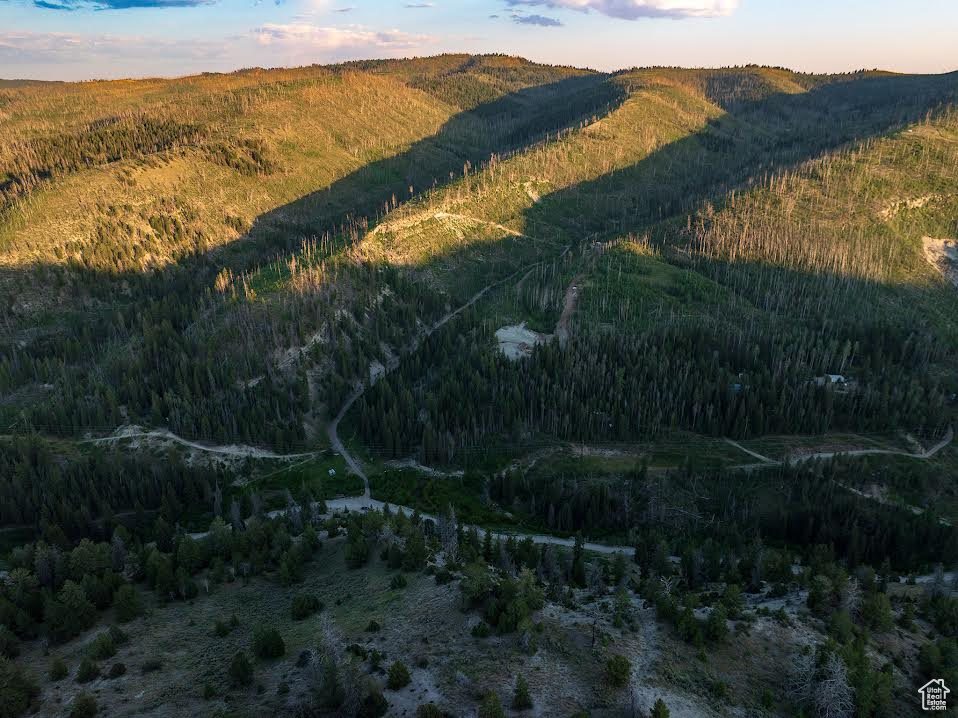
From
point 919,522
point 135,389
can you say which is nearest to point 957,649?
point 919,522

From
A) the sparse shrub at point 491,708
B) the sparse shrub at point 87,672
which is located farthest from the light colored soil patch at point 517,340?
the sparse shrub at point 491,708

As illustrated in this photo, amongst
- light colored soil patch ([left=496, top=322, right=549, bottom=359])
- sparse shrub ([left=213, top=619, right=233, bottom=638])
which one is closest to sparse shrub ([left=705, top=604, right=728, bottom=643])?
sparse shrub ([left=213, top=619, right=233, bottom=638])

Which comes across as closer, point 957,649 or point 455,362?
point 957,649

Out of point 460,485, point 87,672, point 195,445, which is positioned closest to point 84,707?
point 87,672

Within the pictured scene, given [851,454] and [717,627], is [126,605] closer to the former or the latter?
[717,627]

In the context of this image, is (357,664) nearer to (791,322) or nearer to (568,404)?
(568,404)
